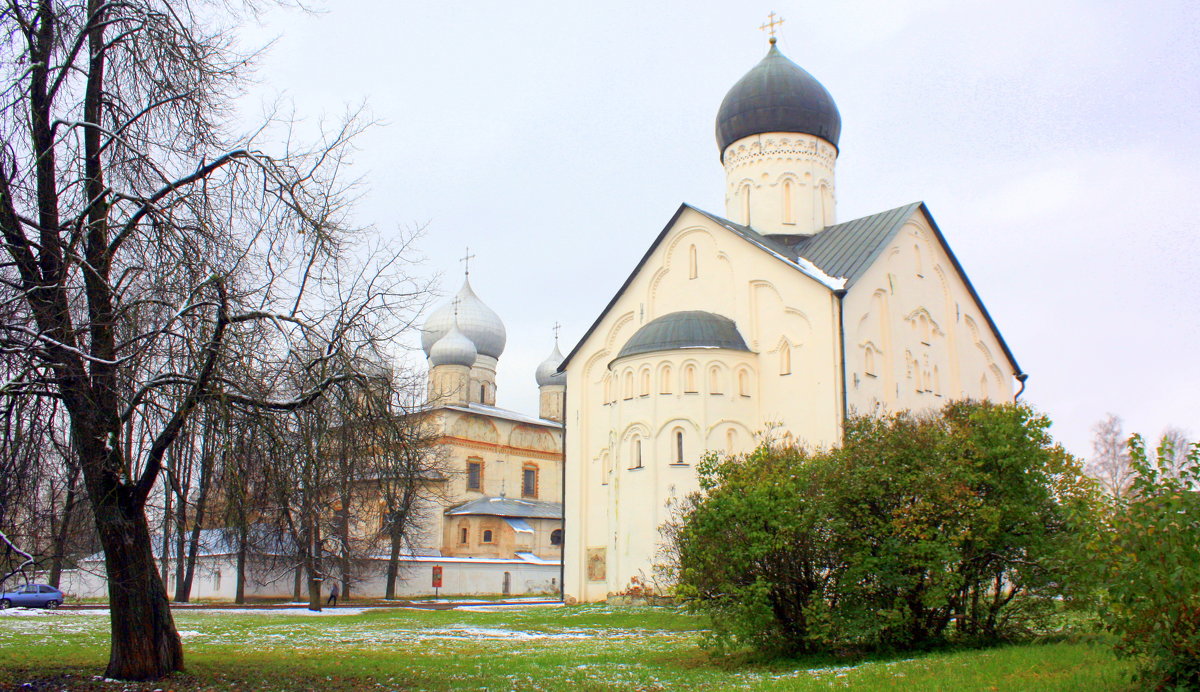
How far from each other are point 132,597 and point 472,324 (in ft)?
134

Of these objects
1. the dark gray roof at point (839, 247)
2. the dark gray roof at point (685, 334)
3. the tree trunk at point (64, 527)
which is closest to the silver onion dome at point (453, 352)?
the dark gray roof at point (839, 247)

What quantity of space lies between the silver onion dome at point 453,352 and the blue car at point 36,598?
68.7ft

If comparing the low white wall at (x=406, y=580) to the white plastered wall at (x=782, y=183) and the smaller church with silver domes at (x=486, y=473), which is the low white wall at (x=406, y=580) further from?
the white plastered wall at (x=782, y=183)

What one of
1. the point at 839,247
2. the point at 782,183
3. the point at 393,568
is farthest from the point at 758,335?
the point at 393,568

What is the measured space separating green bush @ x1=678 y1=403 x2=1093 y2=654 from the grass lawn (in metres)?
0.54

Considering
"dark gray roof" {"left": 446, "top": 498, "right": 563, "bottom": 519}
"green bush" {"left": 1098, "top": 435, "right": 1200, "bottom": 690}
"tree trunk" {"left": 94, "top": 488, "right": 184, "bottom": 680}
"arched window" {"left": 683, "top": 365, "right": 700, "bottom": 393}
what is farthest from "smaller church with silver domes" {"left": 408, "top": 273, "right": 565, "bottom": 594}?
"green bush" {"left": 1098, "top": 435, "right": 1200, "bottom": 690}

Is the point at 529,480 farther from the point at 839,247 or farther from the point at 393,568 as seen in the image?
the point at 839,247

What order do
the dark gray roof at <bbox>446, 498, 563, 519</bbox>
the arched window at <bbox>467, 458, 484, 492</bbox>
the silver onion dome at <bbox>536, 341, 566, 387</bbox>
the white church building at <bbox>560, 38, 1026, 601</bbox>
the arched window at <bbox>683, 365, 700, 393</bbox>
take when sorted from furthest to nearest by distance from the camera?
the silver onion dome at <bbox>536, 341, 566, 387</bbox>, the arched window at <bbox>467, 458, 484, 492</bbox>, the dark gray roof at <bbox>446, 498, 563, 519</bbox>, the arched window at <bbox>683, 365, 700, 393</bbox>, the white church building at <bbox>560, 38, 1026, 601</bbox>

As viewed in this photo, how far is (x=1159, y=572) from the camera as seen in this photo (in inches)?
237

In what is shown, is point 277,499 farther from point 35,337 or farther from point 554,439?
point 554,439

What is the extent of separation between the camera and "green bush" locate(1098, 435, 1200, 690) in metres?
5.98

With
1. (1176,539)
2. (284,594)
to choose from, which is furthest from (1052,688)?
(284,594)

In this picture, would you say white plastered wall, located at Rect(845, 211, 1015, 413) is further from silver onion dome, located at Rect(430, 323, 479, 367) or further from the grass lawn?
silver onion dome, located at Rect(430, 323, 479, 367)

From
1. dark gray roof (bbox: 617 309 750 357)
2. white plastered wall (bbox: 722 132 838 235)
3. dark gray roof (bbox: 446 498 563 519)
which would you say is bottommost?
dark gray roof (bbox: 446 498 563 519)
